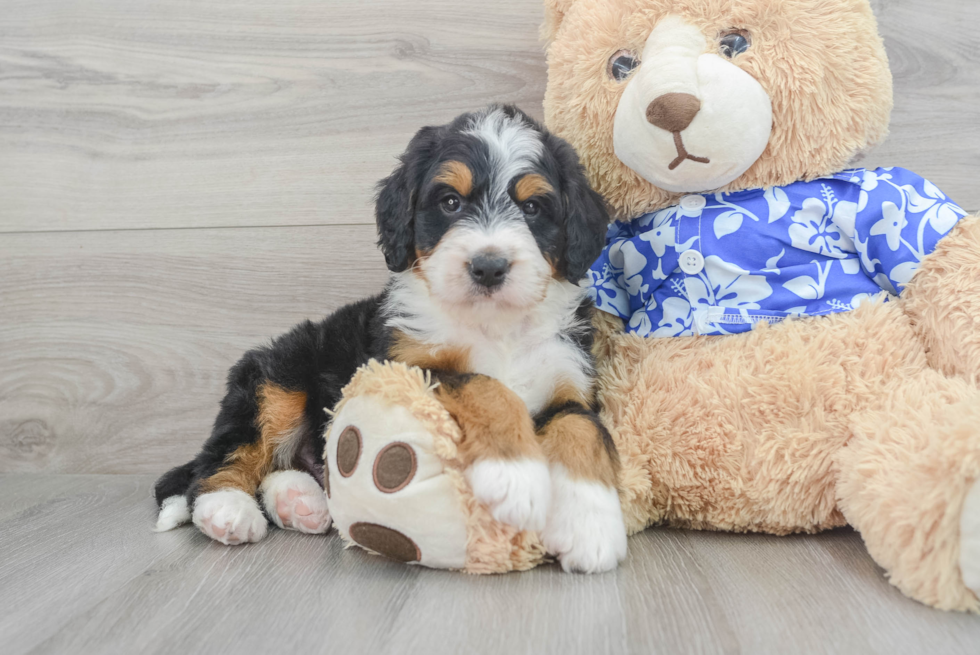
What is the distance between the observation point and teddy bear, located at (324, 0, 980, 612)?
1.50 meters

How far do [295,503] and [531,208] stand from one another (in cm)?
102

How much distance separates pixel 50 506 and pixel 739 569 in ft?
6.88

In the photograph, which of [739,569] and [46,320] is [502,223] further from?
[46,320]

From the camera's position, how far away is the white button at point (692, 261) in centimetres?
186

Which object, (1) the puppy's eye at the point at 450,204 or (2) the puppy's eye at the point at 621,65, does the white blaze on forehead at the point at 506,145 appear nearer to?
(1) the puppy's eye at the point at 450,204

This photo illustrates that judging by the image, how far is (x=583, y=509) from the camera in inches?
58.3

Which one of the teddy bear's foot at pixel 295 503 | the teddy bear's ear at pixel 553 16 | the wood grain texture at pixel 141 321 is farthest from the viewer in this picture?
the wood grain texture at pixel 141 321

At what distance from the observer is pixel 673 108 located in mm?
1686

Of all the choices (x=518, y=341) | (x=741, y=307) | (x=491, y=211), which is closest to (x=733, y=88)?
(x=741, y=307)

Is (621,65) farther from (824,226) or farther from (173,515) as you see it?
(173,515)

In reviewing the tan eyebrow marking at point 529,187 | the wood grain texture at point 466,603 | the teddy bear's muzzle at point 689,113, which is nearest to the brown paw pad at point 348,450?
the wood grain texture at point 466,603

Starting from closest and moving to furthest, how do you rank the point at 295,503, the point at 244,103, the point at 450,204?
the point at 450,204 < the point at 295,503 < the point at 244,103

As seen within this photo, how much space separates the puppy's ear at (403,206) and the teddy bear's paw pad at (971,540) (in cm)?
130

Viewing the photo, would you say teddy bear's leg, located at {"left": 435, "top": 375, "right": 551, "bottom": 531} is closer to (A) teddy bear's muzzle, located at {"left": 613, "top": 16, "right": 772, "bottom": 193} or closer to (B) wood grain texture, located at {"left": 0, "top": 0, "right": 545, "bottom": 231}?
(A) teddy bear's muzzle, located at {"left": 613, "top": 16, "right": 772, "bottom": 193}
